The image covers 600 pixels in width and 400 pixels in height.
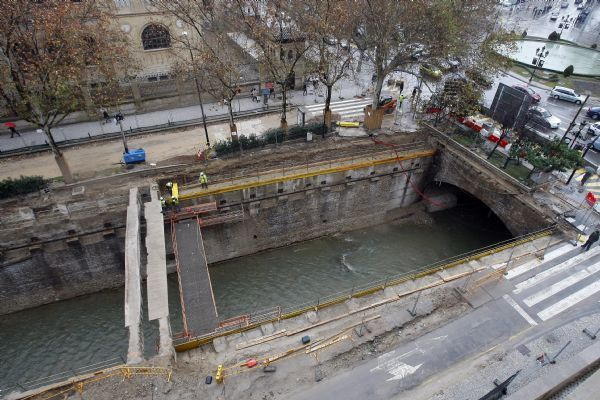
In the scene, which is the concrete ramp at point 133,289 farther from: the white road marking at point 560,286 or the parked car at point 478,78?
the parked car at point 478,78

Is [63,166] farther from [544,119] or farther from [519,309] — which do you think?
[544,119]

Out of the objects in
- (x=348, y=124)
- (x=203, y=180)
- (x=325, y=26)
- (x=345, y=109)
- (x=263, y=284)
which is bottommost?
(x=263, y=284)

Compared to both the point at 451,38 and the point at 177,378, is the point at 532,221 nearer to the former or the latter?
the point at 451,38

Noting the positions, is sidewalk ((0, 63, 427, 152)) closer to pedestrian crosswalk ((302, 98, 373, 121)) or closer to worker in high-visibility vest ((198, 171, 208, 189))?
pedestrian crosswalk ((302, 98, 373, 121))

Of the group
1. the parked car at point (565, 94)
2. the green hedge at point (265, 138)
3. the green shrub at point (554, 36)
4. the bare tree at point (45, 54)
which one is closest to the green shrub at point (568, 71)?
the parked car at point (565, 94)

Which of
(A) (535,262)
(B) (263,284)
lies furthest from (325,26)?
(A) (535,262)

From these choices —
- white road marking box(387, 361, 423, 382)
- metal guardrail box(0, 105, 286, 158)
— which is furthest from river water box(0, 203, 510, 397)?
metal guardrail box(0, 105, 286, 158)
